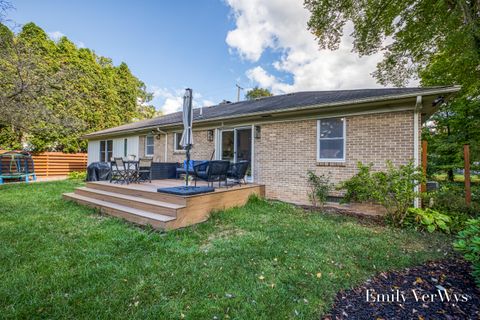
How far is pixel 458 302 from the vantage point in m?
2.35

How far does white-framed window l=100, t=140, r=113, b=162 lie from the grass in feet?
30.7

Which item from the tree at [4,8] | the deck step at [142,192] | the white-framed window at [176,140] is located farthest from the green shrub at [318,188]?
the tree at [4,8]

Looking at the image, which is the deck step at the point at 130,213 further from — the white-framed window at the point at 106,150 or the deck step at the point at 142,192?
the white-framed window at the point at 106,150

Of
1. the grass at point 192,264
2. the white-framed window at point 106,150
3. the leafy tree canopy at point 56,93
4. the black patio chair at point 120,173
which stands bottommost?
the grass at point 192,264

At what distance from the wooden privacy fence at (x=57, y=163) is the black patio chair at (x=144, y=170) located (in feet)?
38.6

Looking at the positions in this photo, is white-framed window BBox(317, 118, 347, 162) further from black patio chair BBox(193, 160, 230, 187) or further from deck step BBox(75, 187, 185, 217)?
deck step BBox(75, 187, 185, 217)

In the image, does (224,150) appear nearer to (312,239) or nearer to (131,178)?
(131,178)

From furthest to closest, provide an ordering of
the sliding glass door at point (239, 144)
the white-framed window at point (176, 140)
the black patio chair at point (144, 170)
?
the white-framed window at point (176, 140)
the sliding glass door at point (239, 144)
the black patio chair at point (144, 170)

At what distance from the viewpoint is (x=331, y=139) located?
6617 mm

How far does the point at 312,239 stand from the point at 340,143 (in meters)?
3.54

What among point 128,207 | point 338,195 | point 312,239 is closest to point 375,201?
point 338,195

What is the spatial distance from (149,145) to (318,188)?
8.76 meters

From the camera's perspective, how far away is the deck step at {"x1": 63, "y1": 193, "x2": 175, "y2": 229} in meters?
4.41

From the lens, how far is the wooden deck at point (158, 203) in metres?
4.55
